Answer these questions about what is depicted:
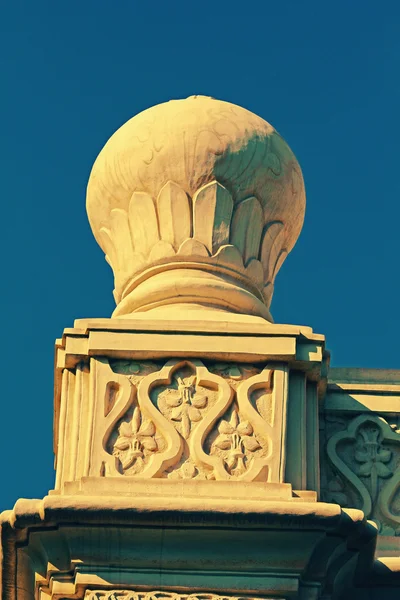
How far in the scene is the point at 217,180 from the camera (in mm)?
11445

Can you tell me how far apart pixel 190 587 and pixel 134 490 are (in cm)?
57

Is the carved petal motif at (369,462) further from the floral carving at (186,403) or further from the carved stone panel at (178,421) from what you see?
the floral carving at (186,403)

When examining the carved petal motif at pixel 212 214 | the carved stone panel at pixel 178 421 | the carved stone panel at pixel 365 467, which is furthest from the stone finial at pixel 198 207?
the carved stone panel at pixel 365 467

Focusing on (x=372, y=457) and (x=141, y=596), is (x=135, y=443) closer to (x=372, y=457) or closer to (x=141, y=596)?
(x=141, y=596)

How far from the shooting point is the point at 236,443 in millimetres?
10359

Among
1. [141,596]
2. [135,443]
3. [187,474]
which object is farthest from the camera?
[135,443]

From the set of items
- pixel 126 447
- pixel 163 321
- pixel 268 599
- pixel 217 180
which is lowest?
pixel 268 599

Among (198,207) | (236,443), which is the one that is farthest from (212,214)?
(236,443)

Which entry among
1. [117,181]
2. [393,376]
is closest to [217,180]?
[117,181]

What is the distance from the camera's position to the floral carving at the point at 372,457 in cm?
1084

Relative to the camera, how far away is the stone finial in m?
11.3

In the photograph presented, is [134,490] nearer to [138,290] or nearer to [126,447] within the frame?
[126,447]

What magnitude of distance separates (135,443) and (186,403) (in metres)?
0.37

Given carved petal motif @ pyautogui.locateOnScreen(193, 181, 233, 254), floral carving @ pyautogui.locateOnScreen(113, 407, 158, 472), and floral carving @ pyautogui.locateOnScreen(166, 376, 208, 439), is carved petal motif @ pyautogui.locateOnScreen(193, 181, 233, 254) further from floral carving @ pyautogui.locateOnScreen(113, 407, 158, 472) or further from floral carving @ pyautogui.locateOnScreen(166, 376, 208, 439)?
floral carving @ pyautogui.locateOnScreen(113, 407, 158, 472)
